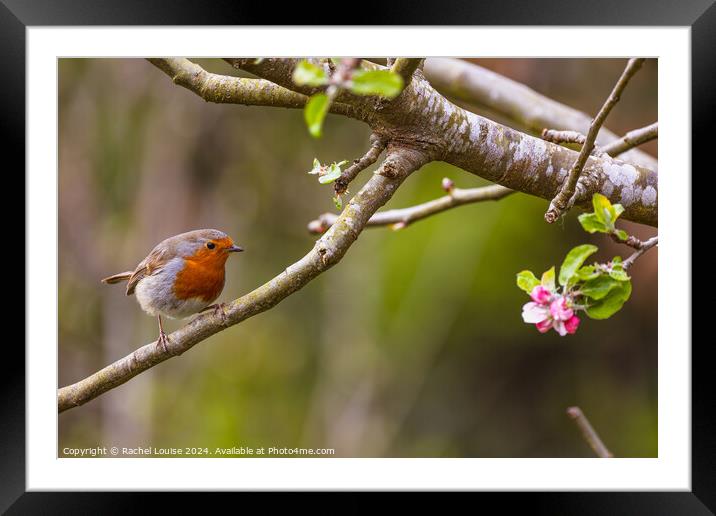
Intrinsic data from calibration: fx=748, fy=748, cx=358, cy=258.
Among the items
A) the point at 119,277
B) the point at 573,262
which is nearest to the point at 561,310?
the point at 573,262

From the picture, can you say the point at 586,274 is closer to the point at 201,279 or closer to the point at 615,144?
the point at 615,144

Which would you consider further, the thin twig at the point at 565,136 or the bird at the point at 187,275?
the bird at the point at 187,275

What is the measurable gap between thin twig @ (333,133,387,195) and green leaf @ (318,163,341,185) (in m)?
0.08

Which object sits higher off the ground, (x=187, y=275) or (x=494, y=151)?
(x=187, y=275)

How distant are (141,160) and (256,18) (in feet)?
13.6

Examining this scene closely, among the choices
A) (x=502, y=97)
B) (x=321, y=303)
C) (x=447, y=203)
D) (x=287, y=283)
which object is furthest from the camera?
(x=321, y=303)

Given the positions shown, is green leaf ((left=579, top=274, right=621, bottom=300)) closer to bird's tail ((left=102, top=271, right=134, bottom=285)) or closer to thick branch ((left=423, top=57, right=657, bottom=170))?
thick branch ((left=423, top=57, right=657, bottom=170))

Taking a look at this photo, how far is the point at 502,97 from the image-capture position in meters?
3.53

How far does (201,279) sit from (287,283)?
1.14 meters

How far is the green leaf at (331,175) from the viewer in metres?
2.18

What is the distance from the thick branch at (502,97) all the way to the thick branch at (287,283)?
124cm

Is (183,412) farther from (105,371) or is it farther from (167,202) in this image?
(105,371)

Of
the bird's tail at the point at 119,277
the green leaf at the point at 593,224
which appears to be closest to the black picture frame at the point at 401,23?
the green leaf at the point at 593,224

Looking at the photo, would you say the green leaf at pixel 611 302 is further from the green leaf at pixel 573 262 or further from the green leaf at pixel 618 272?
the green leaf at pixel 573 262
